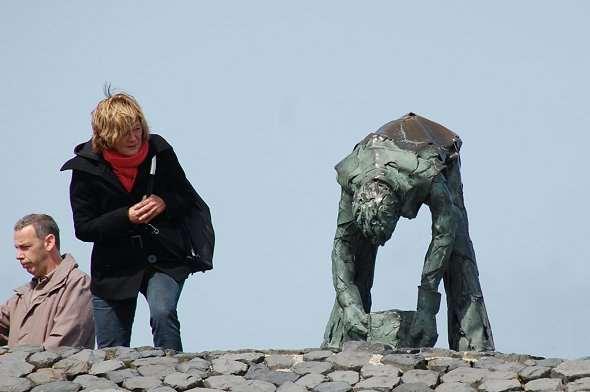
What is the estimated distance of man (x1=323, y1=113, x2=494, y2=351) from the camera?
53.0ft

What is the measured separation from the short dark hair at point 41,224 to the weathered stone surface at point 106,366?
0.84 meters

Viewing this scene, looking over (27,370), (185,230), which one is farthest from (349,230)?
(27,370)

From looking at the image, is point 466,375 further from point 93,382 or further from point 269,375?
point 93,382

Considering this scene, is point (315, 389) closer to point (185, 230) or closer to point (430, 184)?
point (185, 230)

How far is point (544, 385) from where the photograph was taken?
13859 millimetres

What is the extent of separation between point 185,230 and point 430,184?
229 centimetres

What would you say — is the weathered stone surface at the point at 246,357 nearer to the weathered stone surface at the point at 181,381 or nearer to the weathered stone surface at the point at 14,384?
the weathered stone surface at the point at 181,381

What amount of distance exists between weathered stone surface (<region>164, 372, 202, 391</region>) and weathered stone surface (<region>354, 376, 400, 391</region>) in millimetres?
1059

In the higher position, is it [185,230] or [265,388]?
[185,230]

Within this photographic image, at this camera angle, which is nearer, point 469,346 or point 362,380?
point 362,380

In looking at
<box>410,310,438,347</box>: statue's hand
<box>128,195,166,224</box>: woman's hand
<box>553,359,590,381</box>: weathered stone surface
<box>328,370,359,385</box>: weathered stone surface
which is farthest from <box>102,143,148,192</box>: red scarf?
<box>553,359,590,381</box>: weathered stone surface

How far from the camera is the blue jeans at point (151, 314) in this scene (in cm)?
1462

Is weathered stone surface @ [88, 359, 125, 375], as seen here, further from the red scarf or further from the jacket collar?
the red scarf

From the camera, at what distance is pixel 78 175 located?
14930 mm
